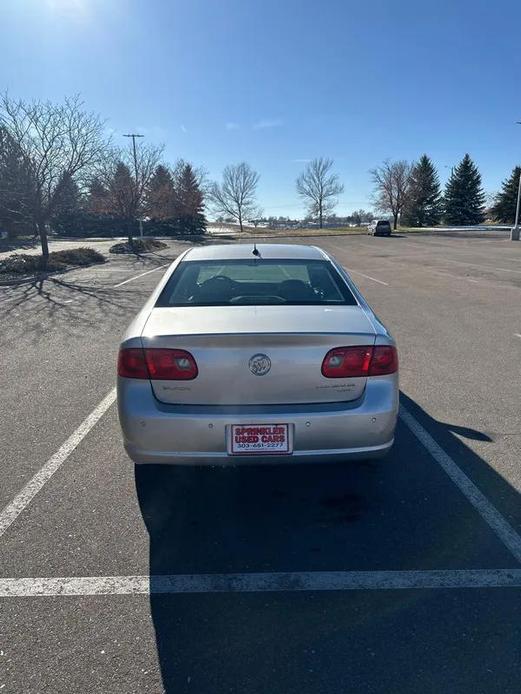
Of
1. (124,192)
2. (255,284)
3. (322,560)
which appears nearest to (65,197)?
(124,192)

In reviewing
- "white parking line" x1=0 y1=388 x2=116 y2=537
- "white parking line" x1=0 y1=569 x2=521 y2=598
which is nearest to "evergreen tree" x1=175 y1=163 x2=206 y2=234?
"white parking line" x1=0 y1=388 x2=116 y2=537

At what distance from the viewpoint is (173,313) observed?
311cm

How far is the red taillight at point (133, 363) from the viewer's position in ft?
9.07

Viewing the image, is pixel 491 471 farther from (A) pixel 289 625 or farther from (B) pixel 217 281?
(B) pixel 217 281

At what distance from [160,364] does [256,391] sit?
1.84 ft

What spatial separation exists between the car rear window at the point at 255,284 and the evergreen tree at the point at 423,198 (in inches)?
2764

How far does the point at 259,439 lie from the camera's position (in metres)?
2.70

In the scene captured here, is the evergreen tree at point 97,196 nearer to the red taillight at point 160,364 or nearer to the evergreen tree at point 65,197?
the evergreen tree at point 65,197

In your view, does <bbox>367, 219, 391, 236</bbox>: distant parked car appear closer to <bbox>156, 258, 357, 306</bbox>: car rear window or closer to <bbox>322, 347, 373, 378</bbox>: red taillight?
<bbox>156, 258, 357, 306</bbox>: car rear window

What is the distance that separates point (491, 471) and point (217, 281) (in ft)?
8.08

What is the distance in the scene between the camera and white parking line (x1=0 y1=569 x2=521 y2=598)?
7.88 feet

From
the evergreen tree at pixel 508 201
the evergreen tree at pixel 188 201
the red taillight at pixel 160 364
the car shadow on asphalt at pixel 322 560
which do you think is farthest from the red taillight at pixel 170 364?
the evergreen tree at pixel 508 201

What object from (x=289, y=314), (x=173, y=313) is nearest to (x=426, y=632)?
(x=289, y=314)

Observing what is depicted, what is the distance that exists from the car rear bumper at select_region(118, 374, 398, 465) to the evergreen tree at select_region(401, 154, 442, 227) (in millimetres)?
71624
